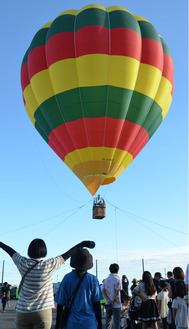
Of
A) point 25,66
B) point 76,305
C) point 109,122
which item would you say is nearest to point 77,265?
point 76,305

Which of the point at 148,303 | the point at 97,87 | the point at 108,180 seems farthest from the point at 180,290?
the point at 108,180

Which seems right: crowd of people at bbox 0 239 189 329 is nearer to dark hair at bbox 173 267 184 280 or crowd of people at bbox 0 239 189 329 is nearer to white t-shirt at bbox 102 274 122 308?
dark hair at bbox 173 267 184 280

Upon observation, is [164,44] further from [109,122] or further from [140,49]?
[109,122]

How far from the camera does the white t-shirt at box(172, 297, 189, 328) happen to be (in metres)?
5.65

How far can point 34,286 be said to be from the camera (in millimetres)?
4137

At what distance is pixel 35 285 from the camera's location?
4.14 metres

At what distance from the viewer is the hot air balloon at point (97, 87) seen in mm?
14531

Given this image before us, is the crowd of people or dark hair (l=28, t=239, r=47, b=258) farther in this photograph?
dark hair (l=28, t=239, r=47, b=258)

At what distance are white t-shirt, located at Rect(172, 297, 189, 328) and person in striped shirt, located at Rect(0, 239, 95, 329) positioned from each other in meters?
2.47

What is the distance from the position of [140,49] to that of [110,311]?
1114 cm

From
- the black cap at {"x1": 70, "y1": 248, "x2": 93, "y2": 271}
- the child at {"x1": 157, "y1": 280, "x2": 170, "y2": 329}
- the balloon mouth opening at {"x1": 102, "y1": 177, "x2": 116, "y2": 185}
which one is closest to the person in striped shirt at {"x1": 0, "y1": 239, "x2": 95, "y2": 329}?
the black cap at {"x1": 70, "y1": 248, "x2": 93, "y2": 271}

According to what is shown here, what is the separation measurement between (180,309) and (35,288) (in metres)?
2.78

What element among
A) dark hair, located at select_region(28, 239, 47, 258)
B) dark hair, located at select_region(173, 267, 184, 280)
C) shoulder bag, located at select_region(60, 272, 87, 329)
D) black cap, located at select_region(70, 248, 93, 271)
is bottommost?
shoulder bag, located at select_region(60, 272, 87, 329)

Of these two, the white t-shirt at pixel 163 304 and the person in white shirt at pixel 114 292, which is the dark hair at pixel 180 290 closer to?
the person in white shirt at pixel 114 292
